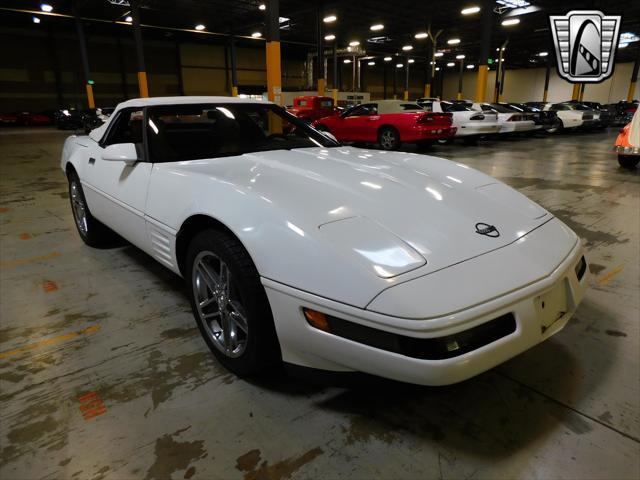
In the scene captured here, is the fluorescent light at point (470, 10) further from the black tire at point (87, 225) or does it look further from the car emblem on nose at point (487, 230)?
the car emblem on nose at point (487, 230)

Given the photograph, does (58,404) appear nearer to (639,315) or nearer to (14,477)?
(14,477)

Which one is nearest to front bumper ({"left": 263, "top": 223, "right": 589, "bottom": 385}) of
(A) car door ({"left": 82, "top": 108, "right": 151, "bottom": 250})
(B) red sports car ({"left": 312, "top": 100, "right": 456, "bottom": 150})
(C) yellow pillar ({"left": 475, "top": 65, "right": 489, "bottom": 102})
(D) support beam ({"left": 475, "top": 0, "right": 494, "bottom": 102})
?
(A) car door ({"left": 82, "top": 108, "right": 151, "bottom": 250})

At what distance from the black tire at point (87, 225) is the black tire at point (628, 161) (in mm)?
8412

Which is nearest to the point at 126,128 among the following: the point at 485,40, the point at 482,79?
the point at 485,40

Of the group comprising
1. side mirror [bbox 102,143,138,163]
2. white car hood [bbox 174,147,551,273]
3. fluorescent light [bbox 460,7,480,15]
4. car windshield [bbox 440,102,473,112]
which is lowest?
white car hood [bbox 174,147,551,273]

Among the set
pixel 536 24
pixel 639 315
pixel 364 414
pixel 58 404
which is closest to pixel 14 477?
pixel 58 404

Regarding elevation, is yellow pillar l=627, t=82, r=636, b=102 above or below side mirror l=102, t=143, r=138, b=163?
above

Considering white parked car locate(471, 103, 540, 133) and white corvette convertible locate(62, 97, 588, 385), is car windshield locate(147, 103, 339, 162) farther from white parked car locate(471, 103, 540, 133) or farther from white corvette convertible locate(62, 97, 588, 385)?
white parked car locate(471, 103, 540, 133)

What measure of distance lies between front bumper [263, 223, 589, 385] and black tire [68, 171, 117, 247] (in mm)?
2475

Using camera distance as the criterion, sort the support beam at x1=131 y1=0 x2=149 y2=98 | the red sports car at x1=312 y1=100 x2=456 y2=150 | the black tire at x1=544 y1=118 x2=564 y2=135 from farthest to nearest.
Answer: the support beam at x1=131 y1=0 x2=149 y2=98
the black tire at x1=544 y1=118 x2=564 y2=135
the red sports car at x1=312 y1=100 x2=456 y2=150

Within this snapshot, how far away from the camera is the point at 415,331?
3.85 feet

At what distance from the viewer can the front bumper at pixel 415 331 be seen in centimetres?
120

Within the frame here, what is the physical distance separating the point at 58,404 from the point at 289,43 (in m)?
32.4

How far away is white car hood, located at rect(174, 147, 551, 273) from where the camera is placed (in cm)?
147
